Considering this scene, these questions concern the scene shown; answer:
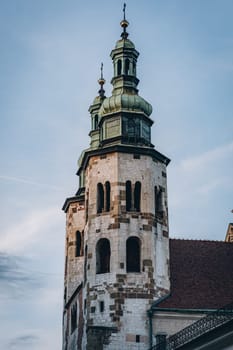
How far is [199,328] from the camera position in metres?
29.0

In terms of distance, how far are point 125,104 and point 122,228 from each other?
7661 mm

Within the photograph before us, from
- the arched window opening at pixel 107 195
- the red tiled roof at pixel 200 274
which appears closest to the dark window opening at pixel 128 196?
the arched window opening at pixel 107 195

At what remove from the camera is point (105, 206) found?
38500 mm

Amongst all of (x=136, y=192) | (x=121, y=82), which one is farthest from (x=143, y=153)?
(x=121, y=82)

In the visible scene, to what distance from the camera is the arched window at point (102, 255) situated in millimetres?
37438

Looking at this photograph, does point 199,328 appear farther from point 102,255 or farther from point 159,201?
point 159,201

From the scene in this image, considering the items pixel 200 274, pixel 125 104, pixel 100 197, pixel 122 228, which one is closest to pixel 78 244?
pixel 100 197

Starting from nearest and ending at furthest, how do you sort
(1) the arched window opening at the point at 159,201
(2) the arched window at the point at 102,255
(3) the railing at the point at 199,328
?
1. (3) the railing at the point at 199,328
2. (2) the arched window at the point at 102,255
3. (1) the arched window opening at the point at 159,201

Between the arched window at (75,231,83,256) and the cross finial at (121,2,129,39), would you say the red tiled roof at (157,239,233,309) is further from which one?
the cross finial at (121,2,129,39)

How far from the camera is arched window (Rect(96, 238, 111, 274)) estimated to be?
3744cm

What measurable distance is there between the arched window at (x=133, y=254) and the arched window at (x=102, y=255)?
969mm

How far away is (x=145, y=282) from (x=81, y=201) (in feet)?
39.1

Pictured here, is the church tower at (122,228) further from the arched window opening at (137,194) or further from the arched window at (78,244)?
the arched window at (78,244)

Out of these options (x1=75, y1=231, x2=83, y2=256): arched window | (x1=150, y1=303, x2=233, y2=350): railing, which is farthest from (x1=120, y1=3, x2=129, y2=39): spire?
(x1=150, y1=303, x2=233, y2=350): railing
